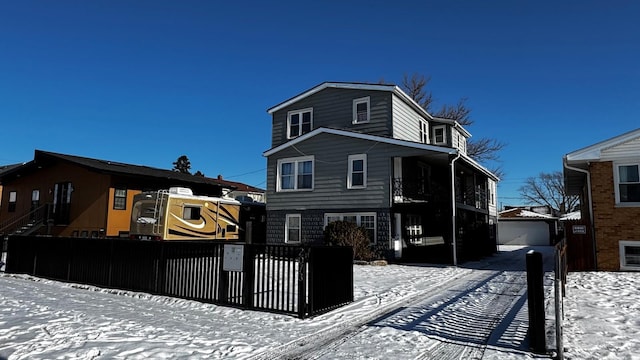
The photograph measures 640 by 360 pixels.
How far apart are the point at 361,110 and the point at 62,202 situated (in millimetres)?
17688

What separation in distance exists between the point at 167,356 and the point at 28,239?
36.9ft

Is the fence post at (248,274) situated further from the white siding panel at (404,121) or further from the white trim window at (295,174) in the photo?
the white siding panel at (404,121)

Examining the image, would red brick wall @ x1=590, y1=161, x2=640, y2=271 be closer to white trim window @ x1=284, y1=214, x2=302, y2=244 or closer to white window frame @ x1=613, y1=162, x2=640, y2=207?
white window frame @ x1=613, y1=162, x2=640, y2=207

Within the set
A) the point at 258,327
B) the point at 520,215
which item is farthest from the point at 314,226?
the point at 520,215

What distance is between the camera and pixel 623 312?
25.9ft

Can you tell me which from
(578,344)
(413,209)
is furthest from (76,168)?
(578,344)

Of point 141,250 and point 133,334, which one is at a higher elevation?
point 141,250

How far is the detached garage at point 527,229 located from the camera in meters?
37.4

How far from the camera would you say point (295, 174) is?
69.1 feet

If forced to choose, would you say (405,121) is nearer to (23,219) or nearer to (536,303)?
(536,303)

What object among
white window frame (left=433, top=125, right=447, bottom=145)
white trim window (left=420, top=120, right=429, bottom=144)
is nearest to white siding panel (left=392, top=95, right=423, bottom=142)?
white trim window (left=420, top=120, right=429, bottom=144)

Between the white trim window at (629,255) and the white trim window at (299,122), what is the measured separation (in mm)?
14424

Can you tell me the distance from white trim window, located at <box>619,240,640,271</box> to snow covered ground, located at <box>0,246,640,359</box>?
3.01 m

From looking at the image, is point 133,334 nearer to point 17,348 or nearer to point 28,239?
point 17,348
